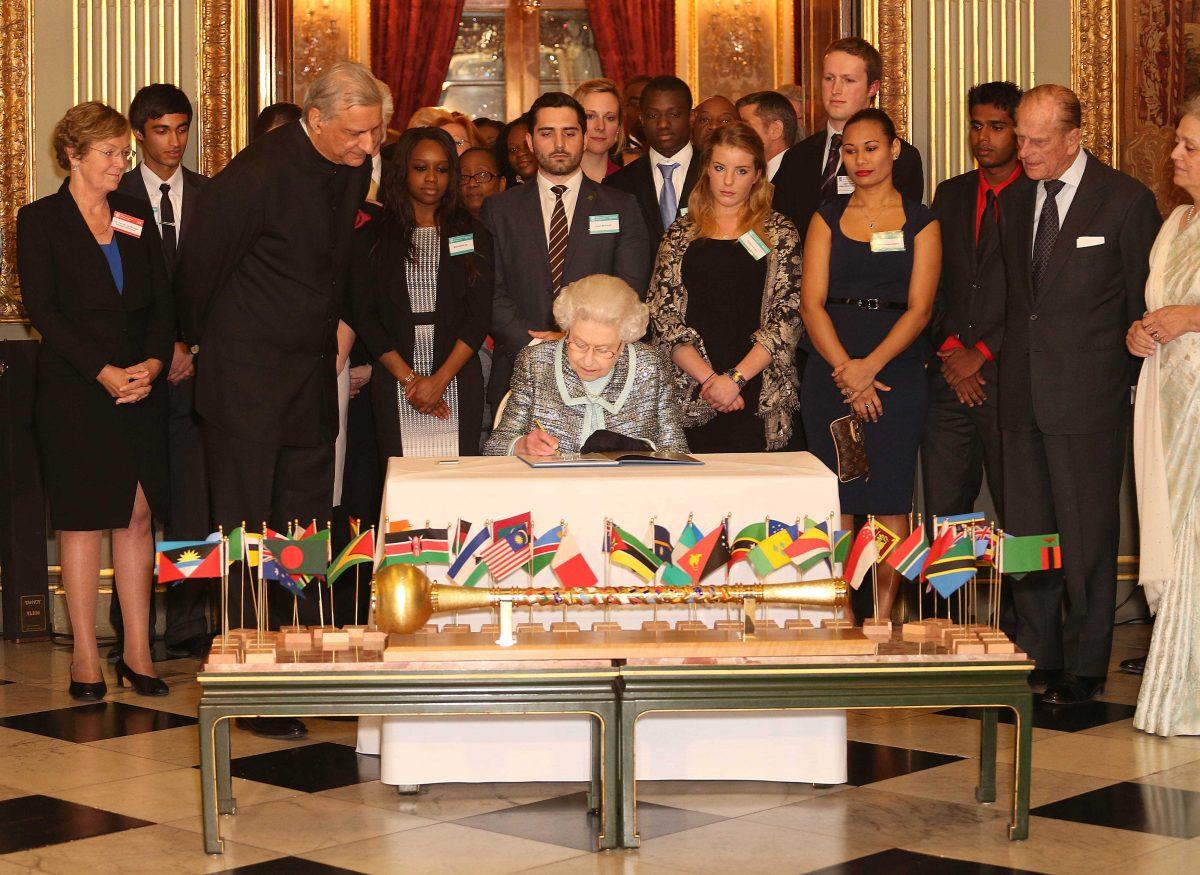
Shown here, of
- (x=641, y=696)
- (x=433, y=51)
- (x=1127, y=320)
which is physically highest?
(x=433, y=51)

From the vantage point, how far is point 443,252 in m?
5.58

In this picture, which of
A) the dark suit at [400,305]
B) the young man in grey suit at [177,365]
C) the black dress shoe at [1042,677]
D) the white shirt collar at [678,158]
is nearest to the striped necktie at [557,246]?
the dark suit at [400,305]

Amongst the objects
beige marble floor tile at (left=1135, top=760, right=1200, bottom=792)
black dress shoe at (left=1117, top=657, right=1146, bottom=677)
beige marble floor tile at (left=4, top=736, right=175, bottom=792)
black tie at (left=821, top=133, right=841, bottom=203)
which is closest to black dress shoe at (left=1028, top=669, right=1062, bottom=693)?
black dress shoe at (left=1117, top=657, right=1146, bottom=677)

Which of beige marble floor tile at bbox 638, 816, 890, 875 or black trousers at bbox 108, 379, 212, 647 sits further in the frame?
black trousers at bbox 108, 379, 212, 647

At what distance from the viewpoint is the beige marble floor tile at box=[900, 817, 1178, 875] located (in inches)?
135

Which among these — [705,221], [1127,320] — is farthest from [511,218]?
[1127,320]

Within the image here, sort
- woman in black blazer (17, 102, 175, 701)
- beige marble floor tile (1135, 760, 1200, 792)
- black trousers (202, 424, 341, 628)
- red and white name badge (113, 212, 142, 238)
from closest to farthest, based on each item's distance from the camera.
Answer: beige marble floor tile (1135, 760, 1200, 792)
black trousers (202, 424, 341, 628)
woman in black blazer (17, 102, 175, 701)
red and white name badge (113, 212, 142, 238)

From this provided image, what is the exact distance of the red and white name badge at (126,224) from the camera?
5.24 metres

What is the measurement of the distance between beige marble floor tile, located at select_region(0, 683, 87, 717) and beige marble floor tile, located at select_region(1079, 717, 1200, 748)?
3260 mm

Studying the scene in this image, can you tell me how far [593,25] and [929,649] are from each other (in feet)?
29.8

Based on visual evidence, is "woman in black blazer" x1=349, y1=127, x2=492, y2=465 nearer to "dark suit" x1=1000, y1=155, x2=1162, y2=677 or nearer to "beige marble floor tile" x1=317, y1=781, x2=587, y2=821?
"beige marble floor tile" x1=317, y1=781, x2=587, y2=821

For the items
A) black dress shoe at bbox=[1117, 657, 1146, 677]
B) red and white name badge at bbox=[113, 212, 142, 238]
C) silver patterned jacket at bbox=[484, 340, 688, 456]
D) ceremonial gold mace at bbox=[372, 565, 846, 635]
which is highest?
red and white name badge at bbox=[113, 212, 142, 238]

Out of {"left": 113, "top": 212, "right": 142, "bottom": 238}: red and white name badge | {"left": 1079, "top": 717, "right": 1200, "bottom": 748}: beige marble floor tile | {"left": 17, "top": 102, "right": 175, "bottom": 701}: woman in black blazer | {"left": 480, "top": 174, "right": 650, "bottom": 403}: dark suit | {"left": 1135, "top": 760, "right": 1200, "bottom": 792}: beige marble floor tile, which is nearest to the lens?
{"left": 1135, "top": 760, "right": 1200, "bottom": 792}: beige marble floor tile

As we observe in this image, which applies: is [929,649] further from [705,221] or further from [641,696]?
[705,221]
